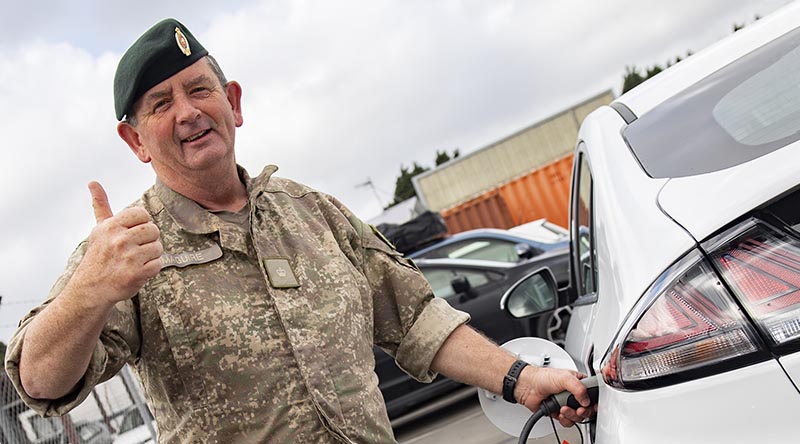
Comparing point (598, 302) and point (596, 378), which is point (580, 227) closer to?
point (598, 302)

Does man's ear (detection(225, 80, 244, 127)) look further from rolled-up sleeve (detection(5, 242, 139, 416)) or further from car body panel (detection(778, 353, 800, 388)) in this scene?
car body panel (detection(778, 353, 800, 388))

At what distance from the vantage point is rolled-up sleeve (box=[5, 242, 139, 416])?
1.58 m

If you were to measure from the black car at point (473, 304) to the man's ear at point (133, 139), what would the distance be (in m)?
5.25

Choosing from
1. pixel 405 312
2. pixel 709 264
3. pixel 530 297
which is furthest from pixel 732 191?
pixel 530 297

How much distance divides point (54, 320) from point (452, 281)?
236 inches

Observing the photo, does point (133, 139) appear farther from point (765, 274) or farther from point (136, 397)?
point (136, 397)

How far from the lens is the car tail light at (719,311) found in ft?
4.00

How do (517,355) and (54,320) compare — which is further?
(517,355)

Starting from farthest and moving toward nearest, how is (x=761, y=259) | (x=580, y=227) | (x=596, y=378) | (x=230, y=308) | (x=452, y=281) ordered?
(x=452, y=281) → (x=580, y=227) → (x=230, y=308) → (x=596, y=378) → (x=761, y=259)

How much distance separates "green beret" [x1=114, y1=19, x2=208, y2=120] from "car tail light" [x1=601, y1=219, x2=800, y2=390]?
4.34 feet

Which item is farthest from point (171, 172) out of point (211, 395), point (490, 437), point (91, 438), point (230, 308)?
point (91, 438)

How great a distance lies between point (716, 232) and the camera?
129cm

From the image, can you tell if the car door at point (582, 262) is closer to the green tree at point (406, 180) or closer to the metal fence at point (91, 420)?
the metal fence at point (91, 420)

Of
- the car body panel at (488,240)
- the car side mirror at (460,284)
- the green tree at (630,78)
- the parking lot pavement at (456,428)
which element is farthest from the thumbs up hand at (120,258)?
the green tree at (630,78)
